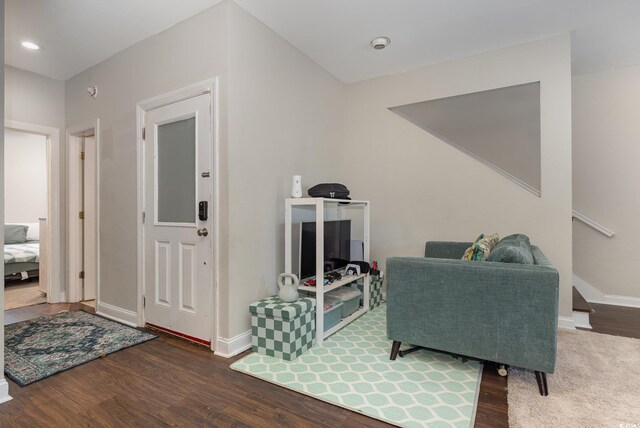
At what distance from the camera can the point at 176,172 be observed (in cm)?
278

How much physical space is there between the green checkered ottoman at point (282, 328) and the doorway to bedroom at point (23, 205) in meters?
4.05

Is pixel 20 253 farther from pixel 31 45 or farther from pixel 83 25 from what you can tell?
pixel 83 25

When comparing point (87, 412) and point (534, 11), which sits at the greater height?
point (534, 11)

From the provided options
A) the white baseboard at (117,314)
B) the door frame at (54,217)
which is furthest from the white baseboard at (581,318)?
the door frame at (54,217)

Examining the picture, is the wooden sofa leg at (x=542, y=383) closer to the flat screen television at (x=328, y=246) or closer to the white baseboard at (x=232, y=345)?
the flat screen television at (x=328, y=246)

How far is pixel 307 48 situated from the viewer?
3166mm

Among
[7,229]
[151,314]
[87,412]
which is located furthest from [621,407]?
[7,229]

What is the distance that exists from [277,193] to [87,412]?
1911 millimetres

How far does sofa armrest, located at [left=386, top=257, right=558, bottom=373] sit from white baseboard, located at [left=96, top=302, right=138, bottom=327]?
2353mm

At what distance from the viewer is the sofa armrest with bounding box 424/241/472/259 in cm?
321

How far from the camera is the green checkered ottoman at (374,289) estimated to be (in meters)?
3.45

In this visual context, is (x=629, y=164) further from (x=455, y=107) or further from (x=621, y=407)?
(x=621, y=407)

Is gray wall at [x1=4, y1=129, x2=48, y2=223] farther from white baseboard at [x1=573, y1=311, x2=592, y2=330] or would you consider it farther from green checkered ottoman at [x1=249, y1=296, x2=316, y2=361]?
white baseboard at [x1=573, y1=311, x2=592, y2=330]

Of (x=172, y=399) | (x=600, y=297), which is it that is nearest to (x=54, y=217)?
(x=172, y=399)
